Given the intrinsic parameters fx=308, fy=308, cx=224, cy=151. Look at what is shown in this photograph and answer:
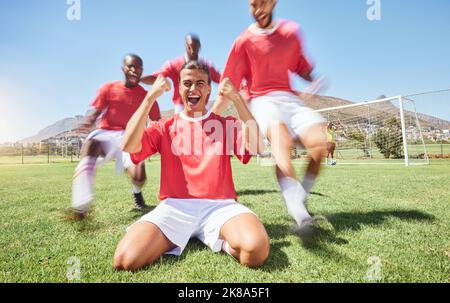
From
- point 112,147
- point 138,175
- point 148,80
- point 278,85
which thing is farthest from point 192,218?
point 148,80

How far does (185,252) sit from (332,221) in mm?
1736

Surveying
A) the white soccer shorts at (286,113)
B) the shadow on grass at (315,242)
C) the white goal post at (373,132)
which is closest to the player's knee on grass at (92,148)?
the white soccer shorts at (286,113)

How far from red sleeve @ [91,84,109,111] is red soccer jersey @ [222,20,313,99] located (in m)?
2.29

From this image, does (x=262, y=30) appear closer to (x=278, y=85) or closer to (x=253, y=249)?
(x=278, y=85)

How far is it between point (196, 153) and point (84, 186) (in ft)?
6.58

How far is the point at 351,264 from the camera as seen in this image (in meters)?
2.13

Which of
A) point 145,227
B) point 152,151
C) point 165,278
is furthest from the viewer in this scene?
point 152,151

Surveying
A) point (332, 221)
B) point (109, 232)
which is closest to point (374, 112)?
point (332, 221)

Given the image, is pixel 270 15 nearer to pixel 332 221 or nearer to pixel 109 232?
pixel 332 221

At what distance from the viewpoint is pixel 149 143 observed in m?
2.61

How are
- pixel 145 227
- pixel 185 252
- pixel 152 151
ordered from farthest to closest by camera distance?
pixel 152 151
pixel 185 252
pixel 145 227

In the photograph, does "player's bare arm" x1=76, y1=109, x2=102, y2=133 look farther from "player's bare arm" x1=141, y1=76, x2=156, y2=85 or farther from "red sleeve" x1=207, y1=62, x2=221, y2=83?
"red sleeve" x1=207, y1=62, x2=221, y2=83

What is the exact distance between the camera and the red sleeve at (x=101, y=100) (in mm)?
4727

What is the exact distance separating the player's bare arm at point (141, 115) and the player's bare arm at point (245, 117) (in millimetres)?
442
